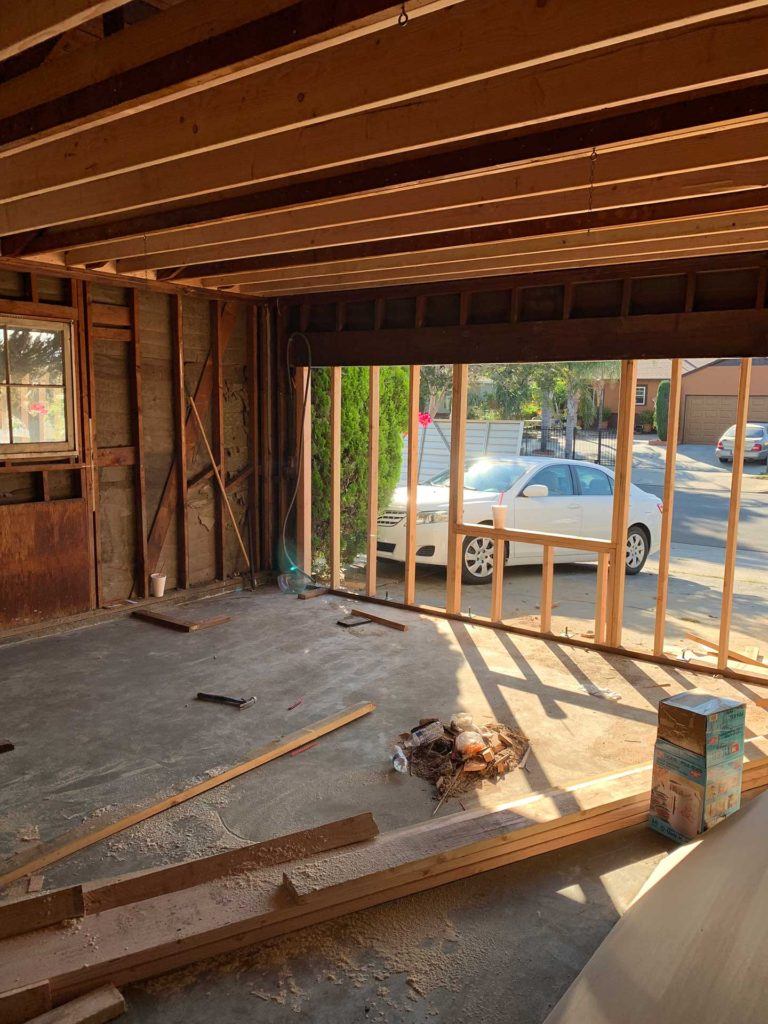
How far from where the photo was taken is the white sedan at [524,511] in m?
7.60

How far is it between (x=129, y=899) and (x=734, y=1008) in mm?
1921

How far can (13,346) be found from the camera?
5402mm

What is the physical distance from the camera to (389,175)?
3.22 m

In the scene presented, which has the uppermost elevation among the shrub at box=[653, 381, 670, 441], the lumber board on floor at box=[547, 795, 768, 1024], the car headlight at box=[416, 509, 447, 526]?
the shrub at box=[653, 381, 670, 441]

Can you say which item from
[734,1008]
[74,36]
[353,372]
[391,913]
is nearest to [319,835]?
[391,913]

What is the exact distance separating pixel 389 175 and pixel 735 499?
127 inches

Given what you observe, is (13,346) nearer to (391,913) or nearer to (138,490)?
(138,490)

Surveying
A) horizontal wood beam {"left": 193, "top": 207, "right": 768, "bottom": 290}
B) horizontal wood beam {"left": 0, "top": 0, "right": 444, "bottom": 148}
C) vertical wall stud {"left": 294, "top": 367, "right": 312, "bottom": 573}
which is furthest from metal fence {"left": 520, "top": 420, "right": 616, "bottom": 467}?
horizontal wood beam {"left": 0, "top": 0, "right": 444, "bottom": 148}

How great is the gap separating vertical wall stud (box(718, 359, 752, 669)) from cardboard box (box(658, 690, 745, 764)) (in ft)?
6.35

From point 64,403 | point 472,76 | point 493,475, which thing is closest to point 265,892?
point 472,76

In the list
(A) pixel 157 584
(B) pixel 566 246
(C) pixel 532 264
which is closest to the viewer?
(B) pixel 566 246

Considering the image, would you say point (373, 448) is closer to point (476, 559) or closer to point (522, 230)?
point (476, 559)

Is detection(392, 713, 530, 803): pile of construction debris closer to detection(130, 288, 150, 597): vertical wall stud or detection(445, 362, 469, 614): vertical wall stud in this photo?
detection(445, 362, 469, 614): vertical wall stud

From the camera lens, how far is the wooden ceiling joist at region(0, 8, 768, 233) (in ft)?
7.02
